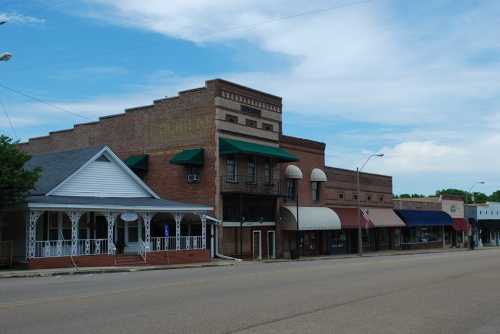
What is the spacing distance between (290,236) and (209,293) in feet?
106

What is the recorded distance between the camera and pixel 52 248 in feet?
101

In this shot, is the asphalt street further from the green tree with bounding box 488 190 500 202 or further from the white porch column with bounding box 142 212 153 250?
the green tree with bounding box 488 190 500 202

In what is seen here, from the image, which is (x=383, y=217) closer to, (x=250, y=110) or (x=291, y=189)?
(x=291, y=189)

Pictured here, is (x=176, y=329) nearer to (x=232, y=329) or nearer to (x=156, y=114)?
(x=232, y=329)

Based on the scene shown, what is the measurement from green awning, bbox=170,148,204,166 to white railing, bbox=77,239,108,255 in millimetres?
8591

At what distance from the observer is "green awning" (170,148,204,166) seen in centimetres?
4100

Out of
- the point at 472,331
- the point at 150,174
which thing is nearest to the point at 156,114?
the point at 150,174

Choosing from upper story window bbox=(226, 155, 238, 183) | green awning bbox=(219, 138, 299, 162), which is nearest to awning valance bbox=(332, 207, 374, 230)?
green awning bbox=(219, 138, 299, 162)

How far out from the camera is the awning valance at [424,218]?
64.8 meters

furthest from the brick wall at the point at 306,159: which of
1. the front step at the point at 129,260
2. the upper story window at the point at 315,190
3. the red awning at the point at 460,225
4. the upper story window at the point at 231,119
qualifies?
the red awning at the point at 460,225

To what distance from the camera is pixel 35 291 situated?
1698 centimetres

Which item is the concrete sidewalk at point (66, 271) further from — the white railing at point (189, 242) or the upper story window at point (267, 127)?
the upper story window at point (267, 127)

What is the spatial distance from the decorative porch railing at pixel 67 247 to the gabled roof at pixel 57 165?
9.26 feet

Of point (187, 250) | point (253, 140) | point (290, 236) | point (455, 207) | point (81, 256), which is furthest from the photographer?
point (455, 207)
